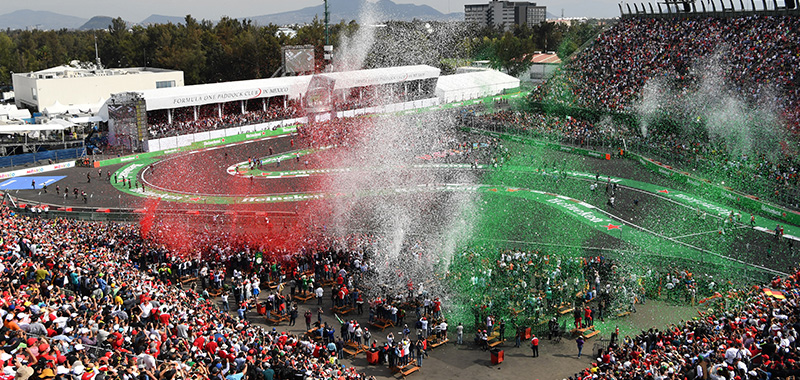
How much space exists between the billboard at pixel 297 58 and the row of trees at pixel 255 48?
2096cm

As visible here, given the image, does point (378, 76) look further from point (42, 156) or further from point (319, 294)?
point (319, 294)

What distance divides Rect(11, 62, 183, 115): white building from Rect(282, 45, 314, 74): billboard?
49.8 ft

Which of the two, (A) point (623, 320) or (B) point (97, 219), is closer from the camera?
(A) point (623, 320)

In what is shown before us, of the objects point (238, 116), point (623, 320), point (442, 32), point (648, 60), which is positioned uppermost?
point (442, 32)

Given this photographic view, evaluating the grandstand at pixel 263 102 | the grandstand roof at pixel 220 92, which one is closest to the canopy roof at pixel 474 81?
the grandstand at pixel 263 102

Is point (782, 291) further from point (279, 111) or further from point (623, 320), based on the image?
point (279, 111)

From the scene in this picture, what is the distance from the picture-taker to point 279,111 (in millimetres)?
61844

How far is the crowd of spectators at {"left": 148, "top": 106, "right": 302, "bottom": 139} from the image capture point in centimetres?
5356

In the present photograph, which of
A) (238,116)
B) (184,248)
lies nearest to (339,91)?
(238,116)

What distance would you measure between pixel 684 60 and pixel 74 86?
187 feet

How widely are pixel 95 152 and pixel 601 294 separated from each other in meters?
42.4

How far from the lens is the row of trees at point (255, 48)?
85.1 meters

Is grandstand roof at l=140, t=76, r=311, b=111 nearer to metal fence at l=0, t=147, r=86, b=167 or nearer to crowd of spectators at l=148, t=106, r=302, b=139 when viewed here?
crowd of spectators at l=148, t=106, r=302, b=139

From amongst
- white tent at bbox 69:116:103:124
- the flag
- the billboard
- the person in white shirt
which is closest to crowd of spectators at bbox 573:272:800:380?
the flag
